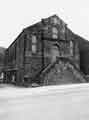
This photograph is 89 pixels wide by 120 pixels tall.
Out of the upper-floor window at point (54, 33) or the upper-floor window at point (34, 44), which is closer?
the upper-floor window at point (34, 44)

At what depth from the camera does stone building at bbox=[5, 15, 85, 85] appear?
17.8 meters

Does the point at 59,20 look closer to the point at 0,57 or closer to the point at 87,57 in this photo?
the point at 87,57

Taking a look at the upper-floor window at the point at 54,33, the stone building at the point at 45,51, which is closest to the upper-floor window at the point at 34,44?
the stone building at the point at 45,51

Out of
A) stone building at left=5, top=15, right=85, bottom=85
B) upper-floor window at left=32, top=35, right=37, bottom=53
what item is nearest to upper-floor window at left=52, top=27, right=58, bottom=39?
stone building at left=5, top=15, right=85, bottom=85

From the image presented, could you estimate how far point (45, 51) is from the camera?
1942 centimetres

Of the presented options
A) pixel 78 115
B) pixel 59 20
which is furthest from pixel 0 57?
pixel 78 115

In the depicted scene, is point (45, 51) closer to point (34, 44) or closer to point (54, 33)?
point (34, 44)

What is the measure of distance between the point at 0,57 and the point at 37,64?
53.6 feet

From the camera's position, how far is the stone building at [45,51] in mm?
17750

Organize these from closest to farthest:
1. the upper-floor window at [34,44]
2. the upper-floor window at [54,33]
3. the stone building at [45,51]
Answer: the stone building at [45,51], the upper-floor window at [34,44], the upper-floor window at [54,33]

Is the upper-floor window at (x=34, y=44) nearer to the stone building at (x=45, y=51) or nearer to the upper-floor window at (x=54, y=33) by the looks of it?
the stone building at (x=45, y=51)

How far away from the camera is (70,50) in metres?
21.9

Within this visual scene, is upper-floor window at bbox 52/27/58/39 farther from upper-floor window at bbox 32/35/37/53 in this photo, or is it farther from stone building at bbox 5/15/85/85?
→ upper-floor window at bbox 32/35/37/53

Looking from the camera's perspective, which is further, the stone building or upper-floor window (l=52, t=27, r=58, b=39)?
upper-floor window (l=52, t=27, r=58, b=39)
